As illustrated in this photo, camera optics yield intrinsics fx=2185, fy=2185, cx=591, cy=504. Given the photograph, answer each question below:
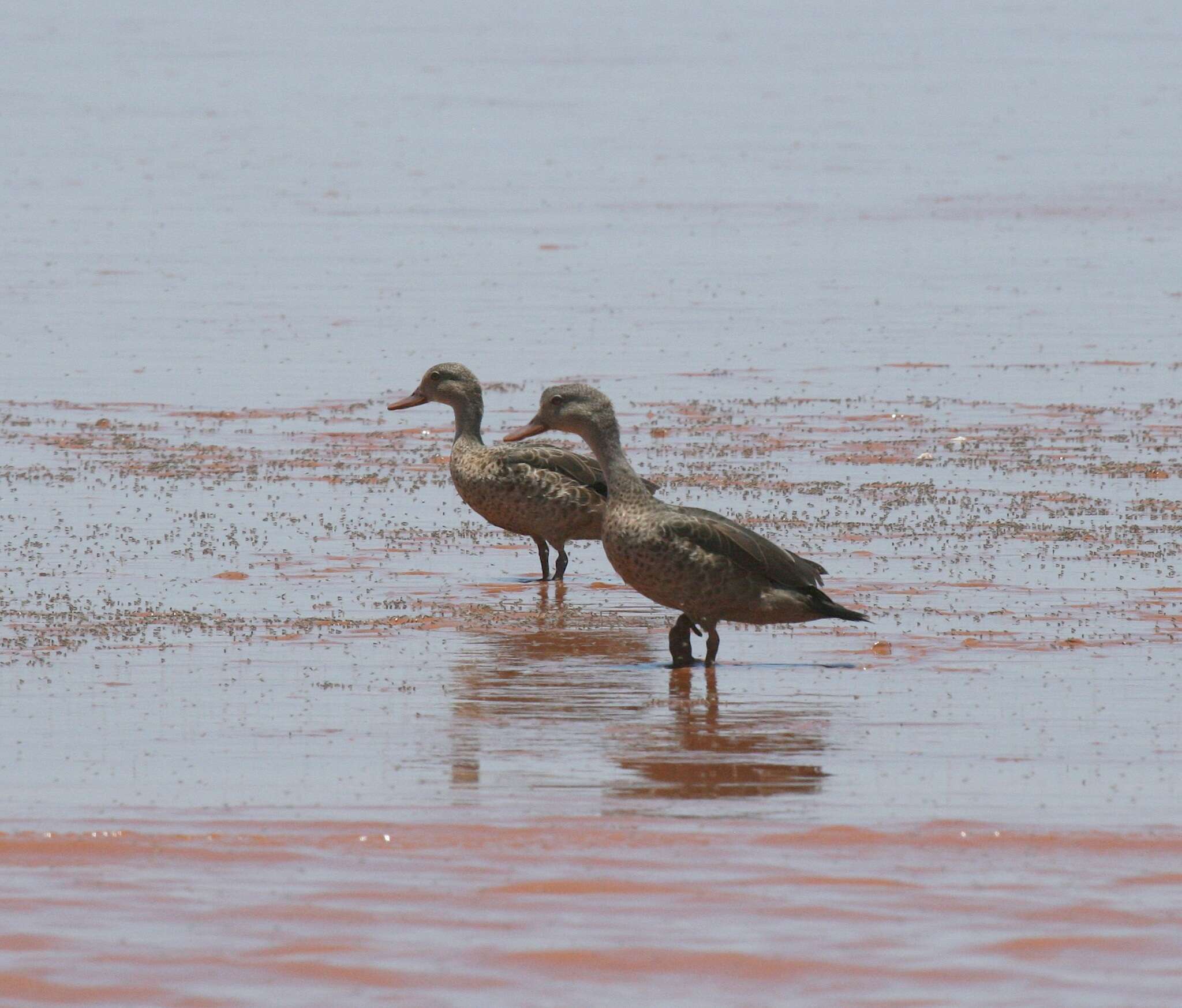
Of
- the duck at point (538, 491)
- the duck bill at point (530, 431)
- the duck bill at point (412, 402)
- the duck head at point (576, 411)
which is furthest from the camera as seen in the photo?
the duck bill at point (412, 402)

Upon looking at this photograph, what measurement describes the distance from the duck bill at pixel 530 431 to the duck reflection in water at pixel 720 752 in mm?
2082

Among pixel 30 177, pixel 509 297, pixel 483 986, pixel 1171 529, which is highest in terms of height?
pixel 30 177

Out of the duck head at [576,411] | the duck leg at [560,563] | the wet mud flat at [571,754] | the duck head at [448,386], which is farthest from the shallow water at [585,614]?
the duck head at [576,411]

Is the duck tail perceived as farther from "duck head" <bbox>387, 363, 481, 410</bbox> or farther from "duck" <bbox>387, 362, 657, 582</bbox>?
"duck head" <bbox>387, 363, 481, 410</bbox>

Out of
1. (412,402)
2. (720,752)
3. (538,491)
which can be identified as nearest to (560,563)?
(538,491)

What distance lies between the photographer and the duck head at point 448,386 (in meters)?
13.5

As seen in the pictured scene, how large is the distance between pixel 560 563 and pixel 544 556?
0.15 m

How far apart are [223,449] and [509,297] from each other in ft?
30.6

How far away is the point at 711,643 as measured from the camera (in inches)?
387

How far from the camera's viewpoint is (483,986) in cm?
596

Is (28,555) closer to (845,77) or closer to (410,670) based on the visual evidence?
(410,670)

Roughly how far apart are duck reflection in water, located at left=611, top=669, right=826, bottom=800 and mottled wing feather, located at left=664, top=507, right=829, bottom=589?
62 centimetres

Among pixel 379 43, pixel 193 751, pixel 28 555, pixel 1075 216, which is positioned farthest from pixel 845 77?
pixel 193 751

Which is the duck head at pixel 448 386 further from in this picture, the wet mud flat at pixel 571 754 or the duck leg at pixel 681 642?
the duck leg at pixel 681 642
